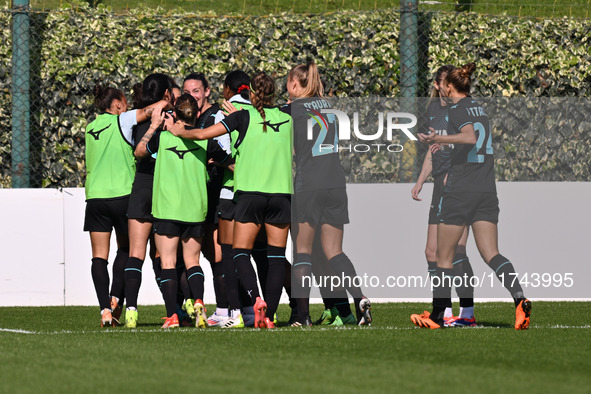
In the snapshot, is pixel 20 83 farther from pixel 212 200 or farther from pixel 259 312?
pixel 259 312

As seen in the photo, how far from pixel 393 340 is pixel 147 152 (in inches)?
105

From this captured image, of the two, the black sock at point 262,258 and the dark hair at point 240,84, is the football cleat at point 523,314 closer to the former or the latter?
the black sock at point 262,258

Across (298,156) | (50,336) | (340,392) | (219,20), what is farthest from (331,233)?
(219,20)

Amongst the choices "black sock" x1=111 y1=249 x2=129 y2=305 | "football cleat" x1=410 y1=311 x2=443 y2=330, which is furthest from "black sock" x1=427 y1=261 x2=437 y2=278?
"black sock" x1=111 y1=249 x2=129 y2=305

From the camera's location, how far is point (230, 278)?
27.7 ft

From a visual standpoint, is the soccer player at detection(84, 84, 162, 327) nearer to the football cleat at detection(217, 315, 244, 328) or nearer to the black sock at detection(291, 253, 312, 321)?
the football cleat at detection(217, 315, 244, 328)

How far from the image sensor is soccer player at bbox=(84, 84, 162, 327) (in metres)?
8.66

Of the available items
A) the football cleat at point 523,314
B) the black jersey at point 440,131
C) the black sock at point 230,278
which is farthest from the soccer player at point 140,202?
the football cleat at point 523,314

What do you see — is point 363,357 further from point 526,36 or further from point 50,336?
point 526,36

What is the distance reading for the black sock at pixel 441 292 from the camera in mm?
7938

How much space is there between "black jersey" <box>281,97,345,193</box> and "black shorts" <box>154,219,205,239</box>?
34.3 inches

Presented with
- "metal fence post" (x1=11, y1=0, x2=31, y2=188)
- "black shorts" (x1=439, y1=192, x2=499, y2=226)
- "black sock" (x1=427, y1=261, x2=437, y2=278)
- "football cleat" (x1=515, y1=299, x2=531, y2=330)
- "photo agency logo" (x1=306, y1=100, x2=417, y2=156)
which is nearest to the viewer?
"football cleat" (x1=515, y1=299, x2=531, y2=330)

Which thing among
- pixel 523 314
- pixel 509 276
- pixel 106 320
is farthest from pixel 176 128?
pixel 523 314

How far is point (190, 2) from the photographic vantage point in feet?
42.2
